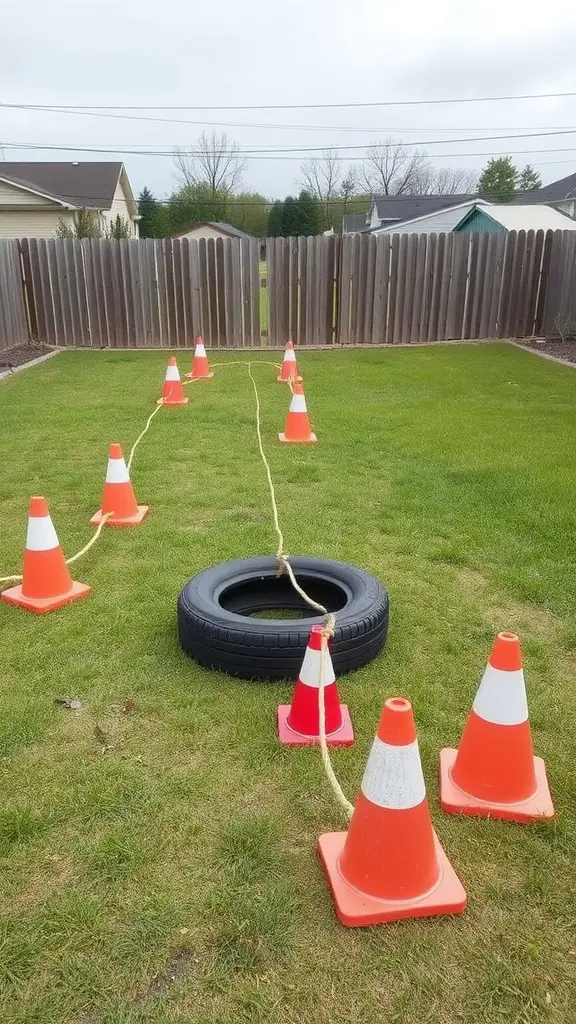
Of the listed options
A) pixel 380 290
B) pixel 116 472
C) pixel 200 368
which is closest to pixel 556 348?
pixel 380 290

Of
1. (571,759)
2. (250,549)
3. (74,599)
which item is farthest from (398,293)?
(571,759)

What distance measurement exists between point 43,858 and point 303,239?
13.1 meters

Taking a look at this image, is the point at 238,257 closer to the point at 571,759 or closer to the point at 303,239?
the point at 303,239

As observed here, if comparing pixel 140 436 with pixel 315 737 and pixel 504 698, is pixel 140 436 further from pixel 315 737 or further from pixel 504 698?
pixel 504 698

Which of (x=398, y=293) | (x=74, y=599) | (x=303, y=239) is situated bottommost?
(x=74, y=599)

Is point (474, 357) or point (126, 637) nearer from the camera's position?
point (126, 637)

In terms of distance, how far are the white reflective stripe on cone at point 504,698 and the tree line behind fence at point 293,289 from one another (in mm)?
12544

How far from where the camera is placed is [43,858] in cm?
209

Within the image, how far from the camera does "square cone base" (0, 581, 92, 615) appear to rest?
3.64m

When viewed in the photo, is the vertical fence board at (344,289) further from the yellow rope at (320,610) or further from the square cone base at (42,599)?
the square cone base at (42,599)

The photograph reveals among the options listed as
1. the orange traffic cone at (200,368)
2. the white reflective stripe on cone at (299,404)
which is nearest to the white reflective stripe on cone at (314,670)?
the white reflective stripe on cone at (299,404)

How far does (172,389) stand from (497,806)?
7270 mm

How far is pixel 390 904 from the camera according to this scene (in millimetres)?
1907

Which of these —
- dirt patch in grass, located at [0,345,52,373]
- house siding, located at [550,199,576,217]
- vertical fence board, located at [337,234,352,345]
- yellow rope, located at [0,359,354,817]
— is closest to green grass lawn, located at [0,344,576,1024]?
yellow rope, located at [0,359,354,817]
